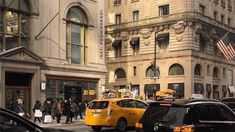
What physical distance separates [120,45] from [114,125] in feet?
165

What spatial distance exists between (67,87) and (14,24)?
7.33 metres

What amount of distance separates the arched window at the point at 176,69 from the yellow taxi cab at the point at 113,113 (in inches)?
1640

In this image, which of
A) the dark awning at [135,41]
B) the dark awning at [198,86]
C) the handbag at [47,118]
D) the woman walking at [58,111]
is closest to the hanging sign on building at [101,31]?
the woman walking at [58,111]

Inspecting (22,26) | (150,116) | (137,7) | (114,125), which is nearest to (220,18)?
(137,7)

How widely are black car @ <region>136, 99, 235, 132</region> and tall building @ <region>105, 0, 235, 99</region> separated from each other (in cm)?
5192

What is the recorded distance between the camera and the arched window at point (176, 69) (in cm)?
6569

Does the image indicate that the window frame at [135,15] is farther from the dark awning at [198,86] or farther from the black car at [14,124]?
the black car at [14,124]

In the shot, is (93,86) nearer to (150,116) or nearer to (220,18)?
(150,116)

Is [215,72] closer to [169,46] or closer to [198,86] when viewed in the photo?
[198,86]

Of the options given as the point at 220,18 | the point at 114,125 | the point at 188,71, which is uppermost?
the point at 220,18

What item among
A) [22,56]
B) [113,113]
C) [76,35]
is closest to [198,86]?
[76,35]

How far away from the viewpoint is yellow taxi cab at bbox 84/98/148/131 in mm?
23672

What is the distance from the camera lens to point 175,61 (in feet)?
217

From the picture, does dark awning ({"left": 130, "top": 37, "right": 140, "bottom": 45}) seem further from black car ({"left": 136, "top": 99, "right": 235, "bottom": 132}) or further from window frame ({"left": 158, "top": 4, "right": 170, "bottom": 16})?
black car ({"left": 136, "top": 99, "right": 235, "bottom": 132})
